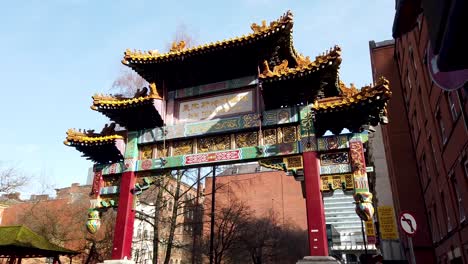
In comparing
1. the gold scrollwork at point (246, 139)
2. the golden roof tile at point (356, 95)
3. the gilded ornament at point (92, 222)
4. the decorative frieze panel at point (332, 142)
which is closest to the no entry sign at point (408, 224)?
the decorative frieze panel at point (332, 142)

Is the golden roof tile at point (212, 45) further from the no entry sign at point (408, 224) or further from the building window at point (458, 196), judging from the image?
the building window at point (458, 196)

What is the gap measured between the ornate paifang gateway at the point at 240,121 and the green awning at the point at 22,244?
6647mm

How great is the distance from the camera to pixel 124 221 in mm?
10609

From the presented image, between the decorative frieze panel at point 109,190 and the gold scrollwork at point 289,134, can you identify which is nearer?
the gold scrollwork at point 289,134

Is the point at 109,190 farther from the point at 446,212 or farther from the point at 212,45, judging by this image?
the point at 446,212

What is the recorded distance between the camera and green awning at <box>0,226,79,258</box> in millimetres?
15308

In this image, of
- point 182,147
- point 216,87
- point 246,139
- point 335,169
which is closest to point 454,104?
point 335,169

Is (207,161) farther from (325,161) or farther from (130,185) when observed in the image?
(325,161)

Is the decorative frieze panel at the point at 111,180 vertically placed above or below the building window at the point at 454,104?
below

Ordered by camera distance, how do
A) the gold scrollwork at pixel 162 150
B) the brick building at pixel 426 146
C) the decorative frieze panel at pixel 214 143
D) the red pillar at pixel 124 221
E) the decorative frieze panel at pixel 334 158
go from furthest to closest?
the brick building at pixel 426 146
the gold scrollwork at pixel 162 150
the decorative frieze panel at pixel 214 143
the red pillar at pixel 124 221
the decorative frieze panel at pixel 334 158

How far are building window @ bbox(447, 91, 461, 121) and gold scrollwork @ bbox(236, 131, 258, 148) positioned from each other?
7.49m

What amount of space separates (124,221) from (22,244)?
7.80 m

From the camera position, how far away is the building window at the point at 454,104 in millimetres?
12684

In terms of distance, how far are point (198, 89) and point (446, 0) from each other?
31.0ft
